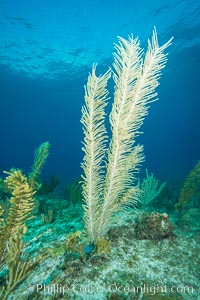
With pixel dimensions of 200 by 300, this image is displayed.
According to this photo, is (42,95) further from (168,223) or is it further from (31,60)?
(168,223)

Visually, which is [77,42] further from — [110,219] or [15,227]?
[15,227]

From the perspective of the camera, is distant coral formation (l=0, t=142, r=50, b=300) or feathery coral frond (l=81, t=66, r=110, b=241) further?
feathery coral frond (l=81, t=66, r=110, b=241)

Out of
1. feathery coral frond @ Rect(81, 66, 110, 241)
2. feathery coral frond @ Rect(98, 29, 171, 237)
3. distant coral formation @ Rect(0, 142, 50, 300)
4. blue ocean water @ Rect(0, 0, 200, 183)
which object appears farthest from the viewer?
blue ocean water @ Rect(0, 0, 200, 183)

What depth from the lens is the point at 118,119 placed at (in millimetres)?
3268

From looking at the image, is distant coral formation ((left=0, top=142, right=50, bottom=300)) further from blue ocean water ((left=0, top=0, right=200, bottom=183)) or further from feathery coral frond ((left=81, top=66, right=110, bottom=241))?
blue ocean water ((left=0, top=0, right=200, bottom=183))

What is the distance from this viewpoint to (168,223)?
Result: 4629 millimetres

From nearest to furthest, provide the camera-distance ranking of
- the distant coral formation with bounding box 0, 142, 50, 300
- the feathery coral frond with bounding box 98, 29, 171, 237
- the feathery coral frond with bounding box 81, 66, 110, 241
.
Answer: the distant coral formation with bounding box 0, 142, 50, 300 < the feathery coral frond with bounding box 98, 29, 171, 237 < the feathery coral frond with bounding box 81, 66, 110, 241

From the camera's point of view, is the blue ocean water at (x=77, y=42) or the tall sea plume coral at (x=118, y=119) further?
the blue ocean water at (x=77, y=42)

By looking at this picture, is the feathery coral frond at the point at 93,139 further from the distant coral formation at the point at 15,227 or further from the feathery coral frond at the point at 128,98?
the distant coral formation at the point at 15,227

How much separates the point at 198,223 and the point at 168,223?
211 centimetres

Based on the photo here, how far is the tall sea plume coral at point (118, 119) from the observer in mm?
2961

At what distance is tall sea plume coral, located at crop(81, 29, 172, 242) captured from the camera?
9.71 feet

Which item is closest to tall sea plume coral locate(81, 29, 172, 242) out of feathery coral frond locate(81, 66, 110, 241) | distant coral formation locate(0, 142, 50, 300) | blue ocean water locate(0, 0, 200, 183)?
feathery coral frond locate(81, 66, 110, 241)

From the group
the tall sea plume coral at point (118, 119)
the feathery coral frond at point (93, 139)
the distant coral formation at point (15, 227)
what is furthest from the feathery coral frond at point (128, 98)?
the distant coral formation at point (15, 227)
